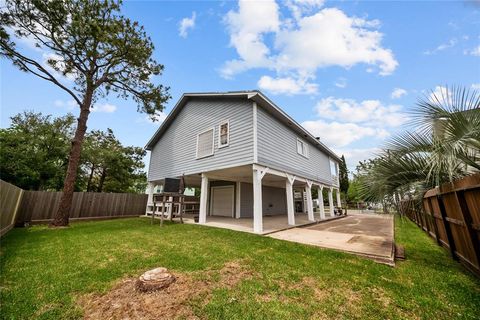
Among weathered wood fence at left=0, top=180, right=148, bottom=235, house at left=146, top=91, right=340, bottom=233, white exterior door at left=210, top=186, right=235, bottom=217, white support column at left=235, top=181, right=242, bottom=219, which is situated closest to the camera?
weathered wood fence at left=0, top=180, right=148, bottom=235

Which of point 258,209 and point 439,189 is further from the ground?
point 439,189

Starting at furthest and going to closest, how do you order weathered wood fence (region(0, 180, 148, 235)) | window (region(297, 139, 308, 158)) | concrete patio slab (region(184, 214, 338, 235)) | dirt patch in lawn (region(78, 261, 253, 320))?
window (region(297, 139, 308, 158))
concrete patio slab (region(184, 214, 338, 235))
weathered wood fence (region(0, 180, 148, 235))
dirt patch in lawn (region(78, 261, 253, 320))

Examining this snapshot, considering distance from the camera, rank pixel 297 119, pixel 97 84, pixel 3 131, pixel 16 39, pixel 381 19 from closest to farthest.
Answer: pixel 381 19 < pixel 16 39 < pixel 97 84 < pixel 297 119 < pixel 3 131

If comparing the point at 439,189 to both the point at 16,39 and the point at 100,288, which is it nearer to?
the point at 100,288

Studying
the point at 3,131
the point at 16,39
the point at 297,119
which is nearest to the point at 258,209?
the point at 297,119

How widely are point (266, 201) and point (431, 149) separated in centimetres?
1148

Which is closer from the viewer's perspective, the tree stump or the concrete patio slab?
the tree stump

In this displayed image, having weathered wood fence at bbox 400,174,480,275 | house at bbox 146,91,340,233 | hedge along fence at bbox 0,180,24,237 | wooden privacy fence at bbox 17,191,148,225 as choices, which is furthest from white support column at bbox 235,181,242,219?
hedge along fence at bbox 0,180,24,237

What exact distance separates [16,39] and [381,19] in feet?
46.8

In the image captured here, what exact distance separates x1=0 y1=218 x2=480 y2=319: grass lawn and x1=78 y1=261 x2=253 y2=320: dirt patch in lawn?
100 millimetres

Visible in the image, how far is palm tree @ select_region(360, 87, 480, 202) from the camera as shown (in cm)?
289

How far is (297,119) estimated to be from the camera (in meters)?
10.6

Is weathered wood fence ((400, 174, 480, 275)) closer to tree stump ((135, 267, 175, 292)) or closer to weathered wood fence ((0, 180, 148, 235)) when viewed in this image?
tree stump ((135, 267, 175, 292))

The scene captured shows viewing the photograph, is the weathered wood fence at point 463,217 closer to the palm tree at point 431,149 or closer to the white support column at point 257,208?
the palm tree at point 431,149
